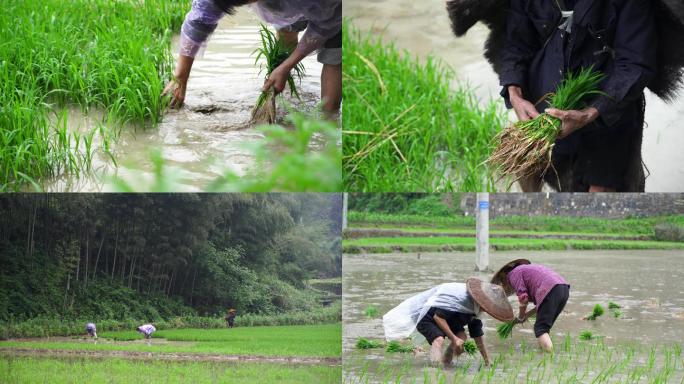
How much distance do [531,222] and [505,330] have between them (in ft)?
1.53

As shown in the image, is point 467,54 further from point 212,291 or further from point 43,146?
point 43,146

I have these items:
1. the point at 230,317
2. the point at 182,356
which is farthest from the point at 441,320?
the point at 182,356

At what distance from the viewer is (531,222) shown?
4305mm

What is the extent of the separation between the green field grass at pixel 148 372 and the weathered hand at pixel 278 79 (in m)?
1.17

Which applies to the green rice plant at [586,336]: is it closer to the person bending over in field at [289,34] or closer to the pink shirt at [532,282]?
the pink shirt at [532,282]

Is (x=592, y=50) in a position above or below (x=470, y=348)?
above

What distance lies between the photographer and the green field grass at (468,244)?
4.38 m

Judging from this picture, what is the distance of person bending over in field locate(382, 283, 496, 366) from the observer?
13.6 ft

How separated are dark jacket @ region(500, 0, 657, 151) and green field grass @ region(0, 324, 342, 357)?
126 cm

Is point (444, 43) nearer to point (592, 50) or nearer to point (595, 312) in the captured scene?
point (592, 50)

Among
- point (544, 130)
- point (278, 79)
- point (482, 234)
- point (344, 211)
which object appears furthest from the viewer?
point (482, 234)

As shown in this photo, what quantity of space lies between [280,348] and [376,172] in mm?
863

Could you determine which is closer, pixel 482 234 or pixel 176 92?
pixel 176 92

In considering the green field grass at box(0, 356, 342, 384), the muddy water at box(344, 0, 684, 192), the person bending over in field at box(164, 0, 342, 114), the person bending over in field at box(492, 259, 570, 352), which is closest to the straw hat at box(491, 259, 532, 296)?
the person bending over in field at box(492, 259, 570, 352)
